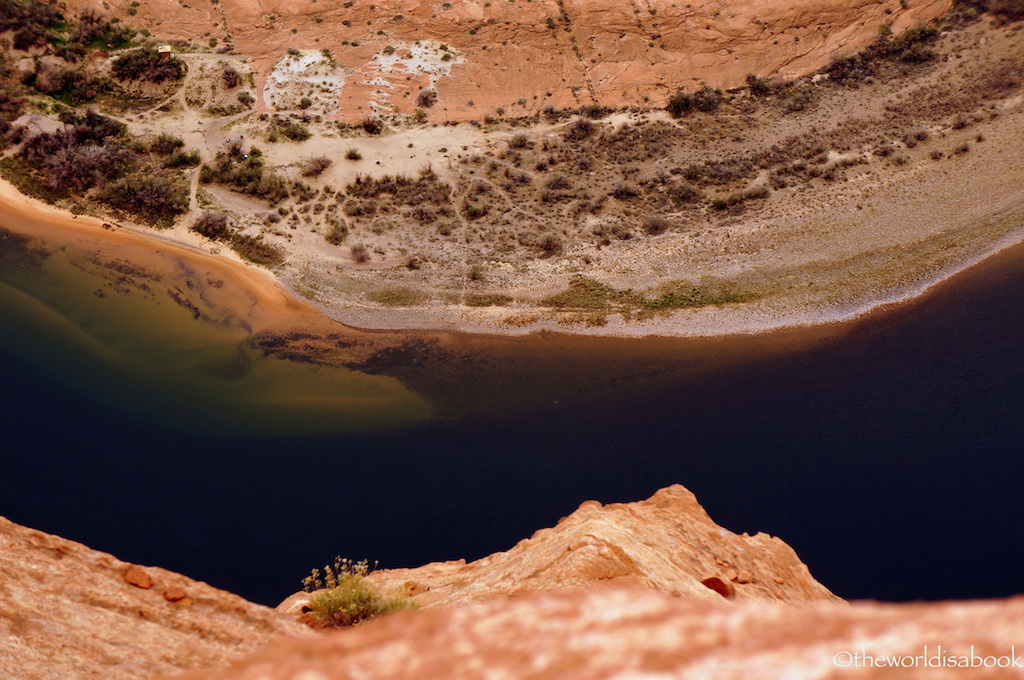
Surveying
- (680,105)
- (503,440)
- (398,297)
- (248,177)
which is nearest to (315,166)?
(248,177)

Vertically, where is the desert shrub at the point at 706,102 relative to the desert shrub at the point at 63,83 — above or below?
above

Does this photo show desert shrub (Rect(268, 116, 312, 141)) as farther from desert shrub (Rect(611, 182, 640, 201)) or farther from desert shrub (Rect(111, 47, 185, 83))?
desert shrub (Rect(611, 182, 640, 201))

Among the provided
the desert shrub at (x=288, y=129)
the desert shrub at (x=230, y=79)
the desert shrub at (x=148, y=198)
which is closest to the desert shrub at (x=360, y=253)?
the desert shrub at (x=288, y=129)

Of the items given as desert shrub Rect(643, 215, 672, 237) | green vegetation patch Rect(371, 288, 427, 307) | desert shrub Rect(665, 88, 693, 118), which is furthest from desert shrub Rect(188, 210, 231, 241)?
desert shrub Rect(665, 88, 693, 118)

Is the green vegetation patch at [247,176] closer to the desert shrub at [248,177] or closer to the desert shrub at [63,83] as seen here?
the desert shrub at [248,177]

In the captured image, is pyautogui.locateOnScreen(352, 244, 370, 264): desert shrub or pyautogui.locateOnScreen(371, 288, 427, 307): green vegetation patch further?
pyautogui.locateOnScreen(352, 244, 370, 264): desert shrub

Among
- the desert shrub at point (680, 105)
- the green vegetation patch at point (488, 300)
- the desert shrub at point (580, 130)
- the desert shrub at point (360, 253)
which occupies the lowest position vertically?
the green vegetation patch at point (488, 300)

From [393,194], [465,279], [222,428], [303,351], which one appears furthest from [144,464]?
[393,194]
